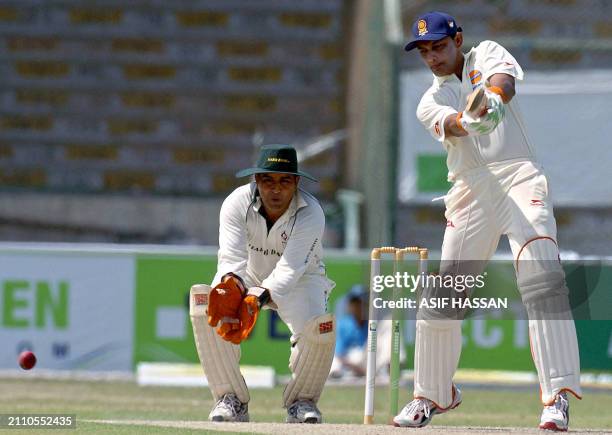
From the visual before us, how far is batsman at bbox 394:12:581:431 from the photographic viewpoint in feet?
20.9

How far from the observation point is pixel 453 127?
6.44m

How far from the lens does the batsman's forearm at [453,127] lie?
6406mm

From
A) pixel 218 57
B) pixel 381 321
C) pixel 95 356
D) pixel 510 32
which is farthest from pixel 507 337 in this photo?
pixel 218 57

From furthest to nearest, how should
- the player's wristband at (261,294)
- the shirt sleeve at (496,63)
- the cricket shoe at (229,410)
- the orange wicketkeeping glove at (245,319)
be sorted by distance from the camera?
the cricket shoe at (229,410) < the player's wristband at (261,294) < the orange wicketkeeping glove at (245,319) < the shirt sleeve at (496,63)

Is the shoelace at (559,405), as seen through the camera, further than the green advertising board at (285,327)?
No

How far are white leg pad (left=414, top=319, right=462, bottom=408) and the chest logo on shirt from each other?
45.6 inches

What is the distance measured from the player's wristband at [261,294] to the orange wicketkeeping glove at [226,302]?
0.26 ft

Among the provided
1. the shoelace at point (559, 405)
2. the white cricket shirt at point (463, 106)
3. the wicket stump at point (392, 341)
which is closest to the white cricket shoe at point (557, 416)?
the shoelace at point (559, 405)

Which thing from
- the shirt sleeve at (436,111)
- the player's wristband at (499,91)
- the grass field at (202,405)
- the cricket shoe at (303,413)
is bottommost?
A: the grass field at (202,405)

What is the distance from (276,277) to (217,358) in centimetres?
57

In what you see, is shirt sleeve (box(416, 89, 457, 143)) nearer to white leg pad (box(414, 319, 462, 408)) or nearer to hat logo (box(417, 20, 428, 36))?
hat logo (box(417, 20, 428, 36))

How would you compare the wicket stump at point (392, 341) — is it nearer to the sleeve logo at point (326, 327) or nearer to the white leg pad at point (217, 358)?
the sleeve logo at point (326, 327)

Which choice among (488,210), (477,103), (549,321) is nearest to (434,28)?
(477,103)

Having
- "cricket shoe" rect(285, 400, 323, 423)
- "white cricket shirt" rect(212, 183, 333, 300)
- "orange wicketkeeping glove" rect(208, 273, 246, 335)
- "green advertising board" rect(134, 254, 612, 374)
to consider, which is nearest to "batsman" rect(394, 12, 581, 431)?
"cricket shoe" rect(285, 400, 323, 423)
